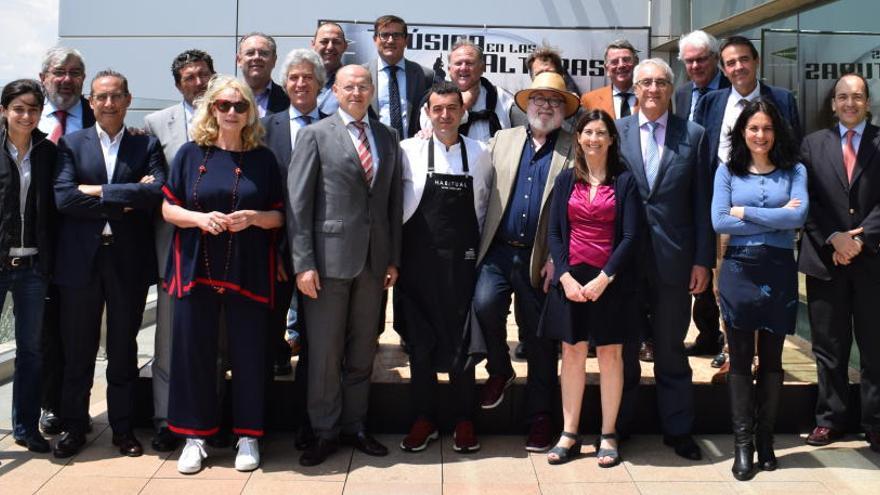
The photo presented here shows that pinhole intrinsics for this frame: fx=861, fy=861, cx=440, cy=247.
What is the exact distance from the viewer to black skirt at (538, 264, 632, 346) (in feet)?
13.6

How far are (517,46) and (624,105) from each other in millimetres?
4105

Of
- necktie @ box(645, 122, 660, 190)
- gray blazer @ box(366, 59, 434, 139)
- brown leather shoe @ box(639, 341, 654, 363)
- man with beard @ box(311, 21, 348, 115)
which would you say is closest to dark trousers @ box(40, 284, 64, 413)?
man with beard @ box(311, 21, 348, 115)

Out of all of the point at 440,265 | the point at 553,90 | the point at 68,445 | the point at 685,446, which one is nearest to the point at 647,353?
the point at 685,446

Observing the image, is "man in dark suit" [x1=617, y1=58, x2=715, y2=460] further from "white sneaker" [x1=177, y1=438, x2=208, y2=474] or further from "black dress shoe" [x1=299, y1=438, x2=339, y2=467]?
"white sneaker" [x1=177, y1=438, x2=208, y2=474]

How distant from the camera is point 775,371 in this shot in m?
4.19

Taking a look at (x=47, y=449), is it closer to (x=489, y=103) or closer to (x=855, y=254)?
(x=489, y=103)

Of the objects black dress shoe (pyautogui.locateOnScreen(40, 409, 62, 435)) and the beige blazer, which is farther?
black dress shoe (pyautogui.locateOnScreen(40, 409, 62, 435))

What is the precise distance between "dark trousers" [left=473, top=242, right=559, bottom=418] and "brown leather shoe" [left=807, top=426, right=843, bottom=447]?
1.40 m

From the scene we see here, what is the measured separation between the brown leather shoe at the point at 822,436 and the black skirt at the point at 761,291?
2.64ft

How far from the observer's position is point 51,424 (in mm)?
4652

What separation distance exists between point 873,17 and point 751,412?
12.6 feet

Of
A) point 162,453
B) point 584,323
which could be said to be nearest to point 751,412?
point 584,323

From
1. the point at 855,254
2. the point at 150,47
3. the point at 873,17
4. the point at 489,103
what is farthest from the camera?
the point at 150,47

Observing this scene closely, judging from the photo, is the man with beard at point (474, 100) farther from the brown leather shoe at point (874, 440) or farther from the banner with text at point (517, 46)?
the banner with text at point (517, 46)
